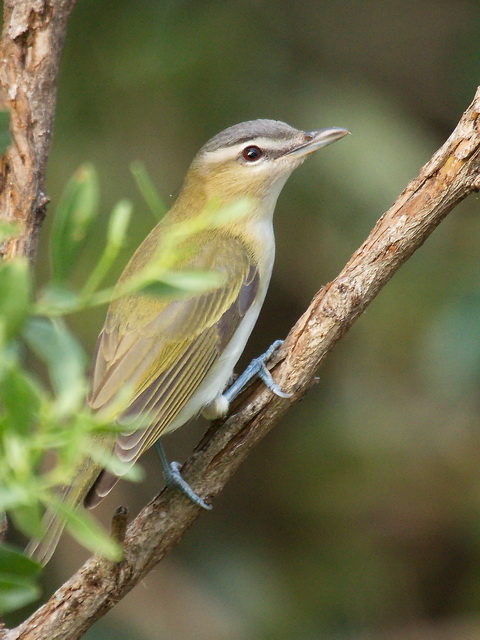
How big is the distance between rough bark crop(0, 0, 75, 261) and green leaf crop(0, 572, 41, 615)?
1.57 metres

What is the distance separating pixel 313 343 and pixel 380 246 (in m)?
0.31

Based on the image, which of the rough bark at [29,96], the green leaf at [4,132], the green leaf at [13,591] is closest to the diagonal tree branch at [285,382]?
the rough bark at [29,96]

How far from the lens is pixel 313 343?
2.36 meters

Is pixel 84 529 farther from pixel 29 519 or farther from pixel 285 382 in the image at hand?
pixel 285 382

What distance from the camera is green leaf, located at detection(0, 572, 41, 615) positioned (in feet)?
3.38

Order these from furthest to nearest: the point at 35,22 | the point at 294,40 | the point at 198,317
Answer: the point at 294,40 → the point at 198,317 → the point at 35,22

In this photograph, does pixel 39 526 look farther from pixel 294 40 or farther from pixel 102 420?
pixel 294 40

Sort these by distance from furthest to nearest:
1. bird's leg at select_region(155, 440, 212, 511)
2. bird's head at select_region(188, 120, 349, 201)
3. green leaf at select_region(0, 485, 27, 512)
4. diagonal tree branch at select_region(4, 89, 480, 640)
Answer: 1. bird's head at select_region(188, 120, 349, 201)
2. bird's leg at select_region(155, 440, 212, 511)
3. diagonal tree branch at select_region(4, 89, 480, 640)
4. green leaf at select_region(0, 485, 27, 512)

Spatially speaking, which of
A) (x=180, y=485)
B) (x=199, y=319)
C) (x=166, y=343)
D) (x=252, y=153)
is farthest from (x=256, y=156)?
(x=180, y=485)

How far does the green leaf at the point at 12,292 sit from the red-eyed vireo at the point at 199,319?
1.42m

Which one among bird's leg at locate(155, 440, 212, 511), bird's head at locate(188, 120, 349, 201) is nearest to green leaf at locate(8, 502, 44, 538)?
bird's leg at locate(155, 440, 212, 511)

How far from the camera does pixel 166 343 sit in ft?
9.04

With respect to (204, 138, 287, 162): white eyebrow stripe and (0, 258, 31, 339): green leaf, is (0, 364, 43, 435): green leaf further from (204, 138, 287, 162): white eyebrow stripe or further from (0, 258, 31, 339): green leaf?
(204, 138, 287, 162): white eyebrow stripe

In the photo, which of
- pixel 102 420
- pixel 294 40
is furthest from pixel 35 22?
pixel 102 420
